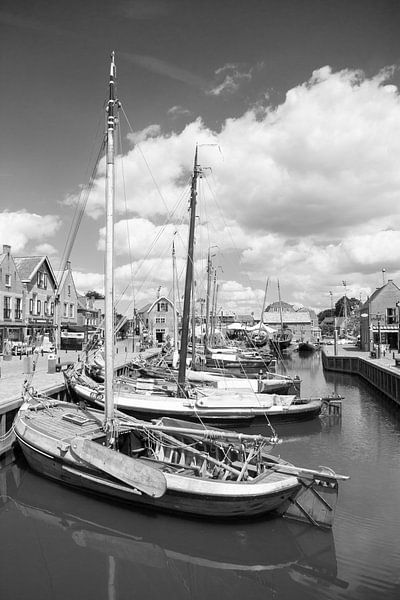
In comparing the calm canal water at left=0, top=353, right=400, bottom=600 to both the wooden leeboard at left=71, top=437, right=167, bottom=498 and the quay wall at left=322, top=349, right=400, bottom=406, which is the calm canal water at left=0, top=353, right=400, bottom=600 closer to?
the wooden leeboard at left=71, top=437, right=167, bottom=498

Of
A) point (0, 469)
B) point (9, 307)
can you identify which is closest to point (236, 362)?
point (9, 307)

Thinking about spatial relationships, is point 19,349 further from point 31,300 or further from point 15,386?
point 15,386

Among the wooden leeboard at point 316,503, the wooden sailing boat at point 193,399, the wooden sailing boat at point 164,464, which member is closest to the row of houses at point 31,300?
the wooden sailing boat at point 193,399

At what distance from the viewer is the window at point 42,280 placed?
5260 cm

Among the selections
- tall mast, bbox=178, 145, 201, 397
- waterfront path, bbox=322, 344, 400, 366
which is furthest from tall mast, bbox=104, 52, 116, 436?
waterfront path, bbox=322, 344, 400, 366

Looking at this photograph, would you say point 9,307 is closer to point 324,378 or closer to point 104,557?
point 324,378

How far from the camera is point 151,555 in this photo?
990 centimetres

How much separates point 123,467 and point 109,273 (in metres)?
5.70

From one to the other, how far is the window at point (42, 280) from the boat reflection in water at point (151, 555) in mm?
43532

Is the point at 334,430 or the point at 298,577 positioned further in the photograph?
the point at 334,430

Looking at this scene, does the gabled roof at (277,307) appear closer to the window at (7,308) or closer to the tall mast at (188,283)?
the window at (7,308)

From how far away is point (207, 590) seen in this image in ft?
28.6

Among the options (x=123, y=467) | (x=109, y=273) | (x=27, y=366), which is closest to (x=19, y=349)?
(x=27, y=366)

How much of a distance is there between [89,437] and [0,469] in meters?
4.26
